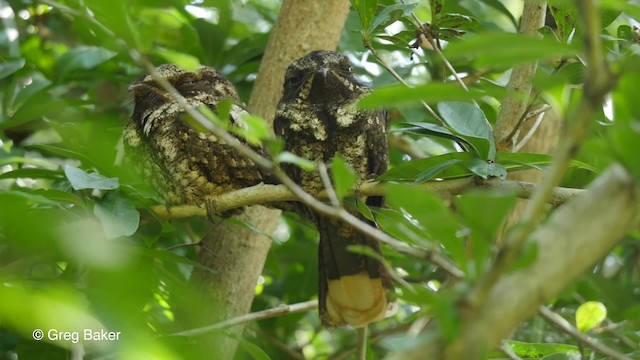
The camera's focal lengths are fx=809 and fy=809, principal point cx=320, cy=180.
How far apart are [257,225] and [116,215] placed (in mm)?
990

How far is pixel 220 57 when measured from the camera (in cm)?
366

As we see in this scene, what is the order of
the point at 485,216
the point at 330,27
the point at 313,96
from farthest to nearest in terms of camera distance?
1. the point at 330,27
2. the point at 313,96
3. the point at 485,216

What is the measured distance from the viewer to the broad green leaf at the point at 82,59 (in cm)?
344

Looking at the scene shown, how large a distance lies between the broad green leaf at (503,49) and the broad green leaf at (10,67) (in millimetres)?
2369

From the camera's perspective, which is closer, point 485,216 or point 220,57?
point 485,216

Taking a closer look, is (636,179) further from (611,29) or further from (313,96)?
(611,29)

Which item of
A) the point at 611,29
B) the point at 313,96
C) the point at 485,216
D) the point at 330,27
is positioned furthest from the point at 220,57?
the point at 485,216

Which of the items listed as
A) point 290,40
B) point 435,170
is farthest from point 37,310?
point 290,40

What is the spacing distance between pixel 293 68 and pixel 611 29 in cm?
150

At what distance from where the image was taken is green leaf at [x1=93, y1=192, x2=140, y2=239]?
222 centimetres

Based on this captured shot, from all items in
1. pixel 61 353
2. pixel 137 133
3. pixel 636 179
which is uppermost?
pixel 636 179

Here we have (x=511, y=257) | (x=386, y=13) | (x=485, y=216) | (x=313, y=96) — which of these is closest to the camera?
(x=511, y=257)

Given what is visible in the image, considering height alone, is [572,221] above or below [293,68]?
above

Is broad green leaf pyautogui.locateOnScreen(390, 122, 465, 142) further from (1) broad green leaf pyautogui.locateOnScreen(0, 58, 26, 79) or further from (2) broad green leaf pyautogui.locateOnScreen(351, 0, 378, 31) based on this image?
(1) broad green leaf pyautogui.locateOnScreen(0, 58, 26, 79)
